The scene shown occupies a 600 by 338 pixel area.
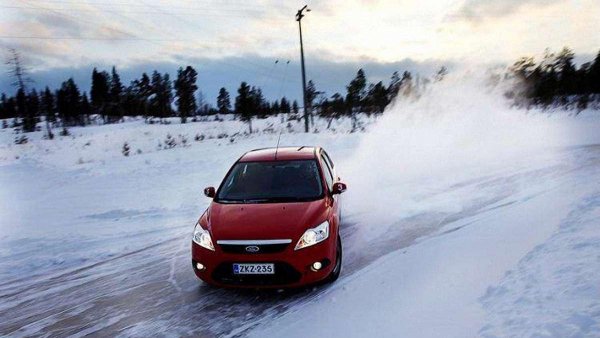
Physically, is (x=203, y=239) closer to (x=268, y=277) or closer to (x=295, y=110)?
(x=268, y=277)

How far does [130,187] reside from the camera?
1276 cm

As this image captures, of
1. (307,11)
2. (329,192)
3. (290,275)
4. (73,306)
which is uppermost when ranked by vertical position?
(307,11)

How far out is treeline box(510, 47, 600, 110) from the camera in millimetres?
37594

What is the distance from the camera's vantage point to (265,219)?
16.5ft

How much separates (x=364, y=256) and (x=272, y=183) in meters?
1.67

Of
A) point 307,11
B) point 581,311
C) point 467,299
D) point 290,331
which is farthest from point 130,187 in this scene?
point 307,11

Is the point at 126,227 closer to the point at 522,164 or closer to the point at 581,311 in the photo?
the point at 581,311

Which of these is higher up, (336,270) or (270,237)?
(270,237)

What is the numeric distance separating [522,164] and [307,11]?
70.5ft

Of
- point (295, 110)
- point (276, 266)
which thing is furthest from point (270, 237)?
point (295, 110)

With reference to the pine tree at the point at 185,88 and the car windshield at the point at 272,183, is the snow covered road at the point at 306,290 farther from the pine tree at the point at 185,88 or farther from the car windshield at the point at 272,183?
the pine tree at the point at 185,88

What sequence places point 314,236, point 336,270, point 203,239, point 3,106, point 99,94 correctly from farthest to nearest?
point 3,106 < point 99,94 < point 336,270 < point 203,239 < point 314,236

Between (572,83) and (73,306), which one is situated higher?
(572,83)

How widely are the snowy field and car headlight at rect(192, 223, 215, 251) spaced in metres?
0.65
